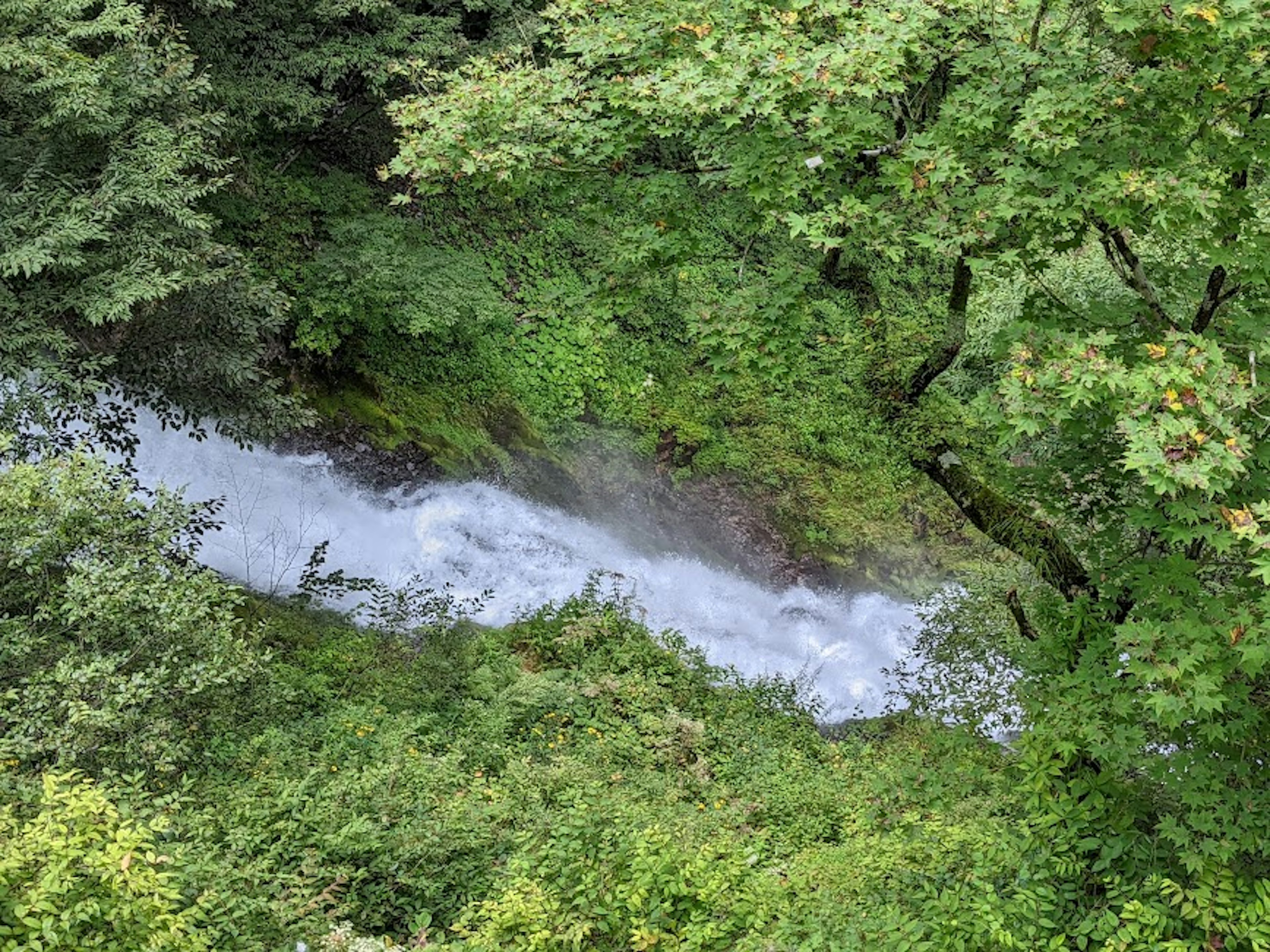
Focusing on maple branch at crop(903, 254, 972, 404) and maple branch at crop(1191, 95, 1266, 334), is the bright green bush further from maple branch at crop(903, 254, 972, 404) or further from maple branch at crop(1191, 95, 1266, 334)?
maple branch at crop(1191, 95, 1266, 334)

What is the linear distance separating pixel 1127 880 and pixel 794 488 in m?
9.47

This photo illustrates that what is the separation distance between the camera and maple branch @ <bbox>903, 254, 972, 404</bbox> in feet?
22.1

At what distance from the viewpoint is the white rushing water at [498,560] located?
10.3m

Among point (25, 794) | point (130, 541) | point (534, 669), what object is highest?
point (534, 669)

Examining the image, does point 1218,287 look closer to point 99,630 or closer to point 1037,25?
point 1037,25

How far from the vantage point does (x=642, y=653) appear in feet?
33.0

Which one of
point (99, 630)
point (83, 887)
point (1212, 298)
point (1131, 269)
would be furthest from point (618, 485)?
point (83, 887)

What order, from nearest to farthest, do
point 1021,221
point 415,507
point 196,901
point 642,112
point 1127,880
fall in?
1. point 196,901
2. point 1127,880
3. point 1021,221
4. point 642,112
5. point 415,507

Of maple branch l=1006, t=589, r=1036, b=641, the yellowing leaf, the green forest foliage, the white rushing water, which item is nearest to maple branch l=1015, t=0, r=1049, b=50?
the green forest foliage

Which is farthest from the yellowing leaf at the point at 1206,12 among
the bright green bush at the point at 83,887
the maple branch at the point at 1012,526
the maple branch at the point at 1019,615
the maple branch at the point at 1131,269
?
the bright green bush at the point at 83,887

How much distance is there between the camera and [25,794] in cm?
460

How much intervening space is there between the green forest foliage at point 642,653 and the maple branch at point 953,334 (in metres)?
0.04

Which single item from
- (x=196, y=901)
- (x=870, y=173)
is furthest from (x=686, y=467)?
(x=196, y=901)

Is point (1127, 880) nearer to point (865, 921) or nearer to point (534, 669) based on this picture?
point (865, 921)
